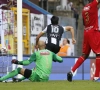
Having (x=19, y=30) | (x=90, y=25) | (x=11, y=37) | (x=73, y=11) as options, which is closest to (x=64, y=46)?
(x=11, y=37)

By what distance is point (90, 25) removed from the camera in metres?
13.0

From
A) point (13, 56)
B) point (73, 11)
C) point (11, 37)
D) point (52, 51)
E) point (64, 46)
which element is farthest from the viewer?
point (73, 11)

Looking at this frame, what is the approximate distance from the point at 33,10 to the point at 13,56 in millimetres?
6415

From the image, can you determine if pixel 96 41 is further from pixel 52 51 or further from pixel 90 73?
pixel 90 73

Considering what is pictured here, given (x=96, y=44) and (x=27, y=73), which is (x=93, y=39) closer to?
(x=96, y=44)

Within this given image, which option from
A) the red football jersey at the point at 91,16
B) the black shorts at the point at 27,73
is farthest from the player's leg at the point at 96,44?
the black shorts at the point at 27,73

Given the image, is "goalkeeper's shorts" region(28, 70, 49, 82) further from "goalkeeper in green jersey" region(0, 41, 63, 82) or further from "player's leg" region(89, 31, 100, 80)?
"player's leg" region(89, 31, 100, 80)

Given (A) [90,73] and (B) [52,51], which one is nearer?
(B) [52,51]

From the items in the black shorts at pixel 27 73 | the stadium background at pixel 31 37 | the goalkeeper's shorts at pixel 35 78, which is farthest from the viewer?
the stadium background at pixel 31 37

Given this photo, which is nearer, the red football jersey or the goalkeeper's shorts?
the goalkeeper's shorts

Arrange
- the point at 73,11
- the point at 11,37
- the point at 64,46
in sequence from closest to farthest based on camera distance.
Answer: the point at 11,37, the point at 64,46, the point at 73,11

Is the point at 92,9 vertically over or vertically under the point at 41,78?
over

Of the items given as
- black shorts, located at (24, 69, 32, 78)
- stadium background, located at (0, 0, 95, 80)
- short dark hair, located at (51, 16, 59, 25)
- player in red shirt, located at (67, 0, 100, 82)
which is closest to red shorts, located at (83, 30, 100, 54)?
player in red shirt, located at (67, 0, 100, 82)

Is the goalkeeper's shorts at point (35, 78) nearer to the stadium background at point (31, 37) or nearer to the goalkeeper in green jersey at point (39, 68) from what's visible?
the goalkeeper in green jersey at point (39, 68)
